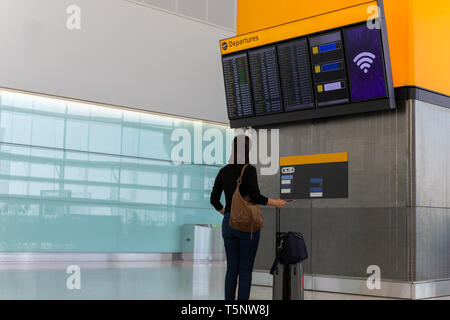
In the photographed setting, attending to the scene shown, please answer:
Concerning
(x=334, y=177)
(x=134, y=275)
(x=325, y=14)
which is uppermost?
(x=325, y=14)

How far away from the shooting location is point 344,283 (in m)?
8.27

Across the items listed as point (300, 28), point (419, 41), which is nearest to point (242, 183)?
point (300, 28)

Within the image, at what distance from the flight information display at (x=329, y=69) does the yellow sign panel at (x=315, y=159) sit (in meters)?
0.77

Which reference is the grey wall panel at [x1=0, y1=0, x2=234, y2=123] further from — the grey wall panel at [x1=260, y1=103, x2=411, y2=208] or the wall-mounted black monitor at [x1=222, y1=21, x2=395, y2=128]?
the grey wall panel at [x1=260, y1=103, x2=411, y2=208]

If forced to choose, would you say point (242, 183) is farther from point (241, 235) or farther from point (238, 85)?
point (238, 85)

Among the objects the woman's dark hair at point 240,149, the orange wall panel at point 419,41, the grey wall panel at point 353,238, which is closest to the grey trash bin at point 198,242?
the grey wall panel at point 353,238

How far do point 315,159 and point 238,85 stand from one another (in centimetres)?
178

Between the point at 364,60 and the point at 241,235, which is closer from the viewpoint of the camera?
the point at 241,235

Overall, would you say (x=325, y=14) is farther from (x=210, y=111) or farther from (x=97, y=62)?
(x=210, y=111)

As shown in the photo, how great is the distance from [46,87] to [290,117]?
24.0ft

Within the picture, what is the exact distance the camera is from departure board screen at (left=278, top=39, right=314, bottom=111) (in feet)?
27.8

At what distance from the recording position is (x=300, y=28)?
8.54 meters

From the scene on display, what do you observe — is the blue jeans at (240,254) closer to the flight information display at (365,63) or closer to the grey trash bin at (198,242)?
the flight information display at (365,63)
